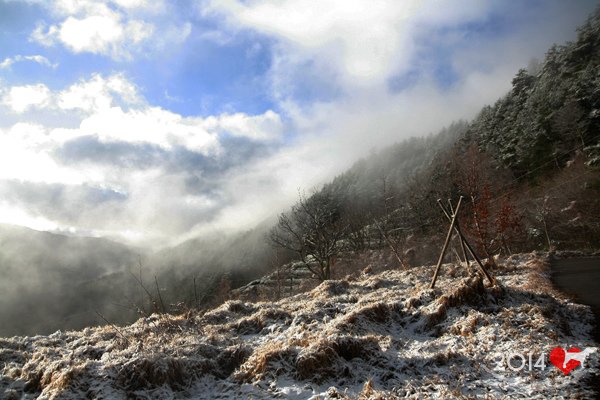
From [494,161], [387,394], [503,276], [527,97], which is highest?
[527,97]

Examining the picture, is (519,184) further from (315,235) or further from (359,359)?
(359,359)

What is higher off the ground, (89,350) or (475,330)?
(89,350)

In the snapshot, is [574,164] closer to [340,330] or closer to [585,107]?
[585,107]

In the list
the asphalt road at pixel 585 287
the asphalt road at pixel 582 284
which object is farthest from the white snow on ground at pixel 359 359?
the asphalt road at pixel 582 284

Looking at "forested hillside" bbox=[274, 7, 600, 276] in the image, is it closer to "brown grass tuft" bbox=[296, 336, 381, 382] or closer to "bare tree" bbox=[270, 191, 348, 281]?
"bare tree" bbox=[270, 191, 348, 281]

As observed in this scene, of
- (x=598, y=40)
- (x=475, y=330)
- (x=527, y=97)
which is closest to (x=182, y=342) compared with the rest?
(x=475, y=330)

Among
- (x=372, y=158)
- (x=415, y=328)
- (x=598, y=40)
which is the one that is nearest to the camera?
(x=415, y=328)

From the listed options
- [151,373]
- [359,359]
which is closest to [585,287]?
[359,359]

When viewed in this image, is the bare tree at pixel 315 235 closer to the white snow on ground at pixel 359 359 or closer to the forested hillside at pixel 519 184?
the forested hillside at pixel 519 184

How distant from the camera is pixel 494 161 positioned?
87.4 metres

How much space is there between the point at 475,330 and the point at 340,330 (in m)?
3.34

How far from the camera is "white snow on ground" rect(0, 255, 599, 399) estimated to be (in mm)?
6422

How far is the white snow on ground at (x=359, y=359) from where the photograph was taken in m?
6.42

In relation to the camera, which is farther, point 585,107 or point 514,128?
point 514,128
